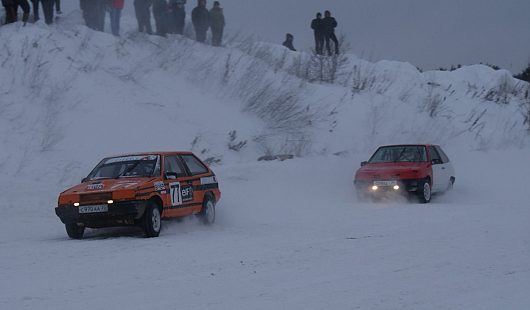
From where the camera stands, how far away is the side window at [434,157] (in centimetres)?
1766

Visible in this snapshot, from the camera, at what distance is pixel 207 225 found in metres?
13.0

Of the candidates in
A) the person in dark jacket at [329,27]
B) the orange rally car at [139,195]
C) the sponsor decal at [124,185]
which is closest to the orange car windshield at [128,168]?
the orange rally car at [139,195]

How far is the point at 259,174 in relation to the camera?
19.4m

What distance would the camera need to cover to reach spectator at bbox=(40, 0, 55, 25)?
22.9m

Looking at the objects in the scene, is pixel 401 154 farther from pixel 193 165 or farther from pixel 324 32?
pixel 324 32

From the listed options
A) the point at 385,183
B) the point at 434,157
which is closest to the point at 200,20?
the point at 434,157

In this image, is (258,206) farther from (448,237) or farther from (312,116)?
(312,116)

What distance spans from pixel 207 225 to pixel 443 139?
16.5 meters

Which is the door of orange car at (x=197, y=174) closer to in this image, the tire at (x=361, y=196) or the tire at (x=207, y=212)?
the tire at (x=207, y=212)

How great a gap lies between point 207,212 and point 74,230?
259cm

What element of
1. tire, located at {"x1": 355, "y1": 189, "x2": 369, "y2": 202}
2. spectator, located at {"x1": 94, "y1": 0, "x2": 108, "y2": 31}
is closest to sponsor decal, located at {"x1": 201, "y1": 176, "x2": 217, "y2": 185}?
tire, located at {"x1": 355, "y1": 189, "x2": 369, "y2": 202}

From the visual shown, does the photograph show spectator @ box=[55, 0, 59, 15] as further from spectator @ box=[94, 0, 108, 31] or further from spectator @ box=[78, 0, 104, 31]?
spectator @ box=[94, 0, 108, 31]

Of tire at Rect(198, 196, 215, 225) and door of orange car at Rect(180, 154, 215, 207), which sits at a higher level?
door of orange car at Rect(180, 154, 215, 207)

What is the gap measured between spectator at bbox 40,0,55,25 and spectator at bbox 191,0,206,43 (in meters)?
5.17
